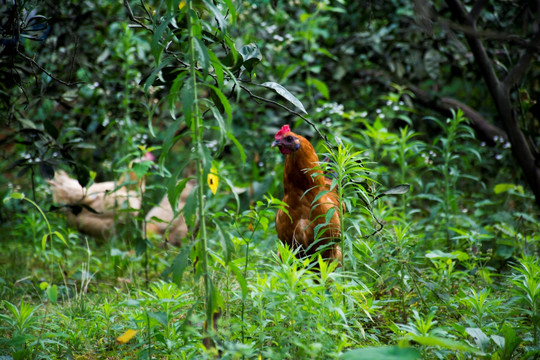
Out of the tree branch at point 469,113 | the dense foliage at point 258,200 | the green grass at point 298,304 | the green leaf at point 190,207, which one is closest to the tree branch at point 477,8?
the dense foliage at point 258,200

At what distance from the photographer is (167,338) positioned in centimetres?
203

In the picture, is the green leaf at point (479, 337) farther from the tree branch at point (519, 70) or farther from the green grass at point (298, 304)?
the tree branch at point (519, 70)

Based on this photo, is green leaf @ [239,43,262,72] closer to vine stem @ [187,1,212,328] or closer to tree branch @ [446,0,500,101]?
vine stem @ [187,1,212,328]

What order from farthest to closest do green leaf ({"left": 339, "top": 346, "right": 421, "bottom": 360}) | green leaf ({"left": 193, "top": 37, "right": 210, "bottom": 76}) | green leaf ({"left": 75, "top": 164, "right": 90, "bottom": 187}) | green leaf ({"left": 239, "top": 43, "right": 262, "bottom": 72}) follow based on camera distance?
green leaf ({"left": 75, "top": 164, "right": 90, "bottom": 187}) → green leaf ({"left": 239, "top": 43, "right": 262, "bottom": 72}) → green leaf ({"left": 193, "top": 37, "right": 210, "bottom": 76}) → green leaf ({"left": 339, "top": 346, "right": 421, "bottom": 360})

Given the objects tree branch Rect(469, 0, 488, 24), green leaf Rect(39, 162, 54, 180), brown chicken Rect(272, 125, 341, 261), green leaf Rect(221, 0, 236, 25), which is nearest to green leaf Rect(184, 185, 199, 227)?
green leaf Rect(221, 0, 236, 25)

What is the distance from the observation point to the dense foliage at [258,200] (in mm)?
1880

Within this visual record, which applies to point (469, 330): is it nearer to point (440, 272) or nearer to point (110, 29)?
point (440, 272)

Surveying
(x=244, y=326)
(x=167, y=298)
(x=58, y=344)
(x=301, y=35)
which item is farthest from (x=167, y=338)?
(x=301, y=35)

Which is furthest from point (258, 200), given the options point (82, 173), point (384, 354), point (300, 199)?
point (384, 354)

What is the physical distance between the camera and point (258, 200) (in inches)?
158

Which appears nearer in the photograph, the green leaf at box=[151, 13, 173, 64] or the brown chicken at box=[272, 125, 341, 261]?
the green leaf at box=[151, 13, 173, 64]

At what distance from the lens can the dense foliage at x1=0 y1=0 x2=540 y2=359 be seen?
1880 millimetres

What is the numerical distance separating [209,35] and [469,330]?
5.35ft

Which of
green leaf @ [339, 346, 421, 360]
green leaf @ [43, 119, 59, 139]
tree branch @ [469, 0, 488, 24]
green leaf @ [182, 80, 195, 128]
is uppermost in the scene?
tree branch @ [469, 0, 488, 24]
